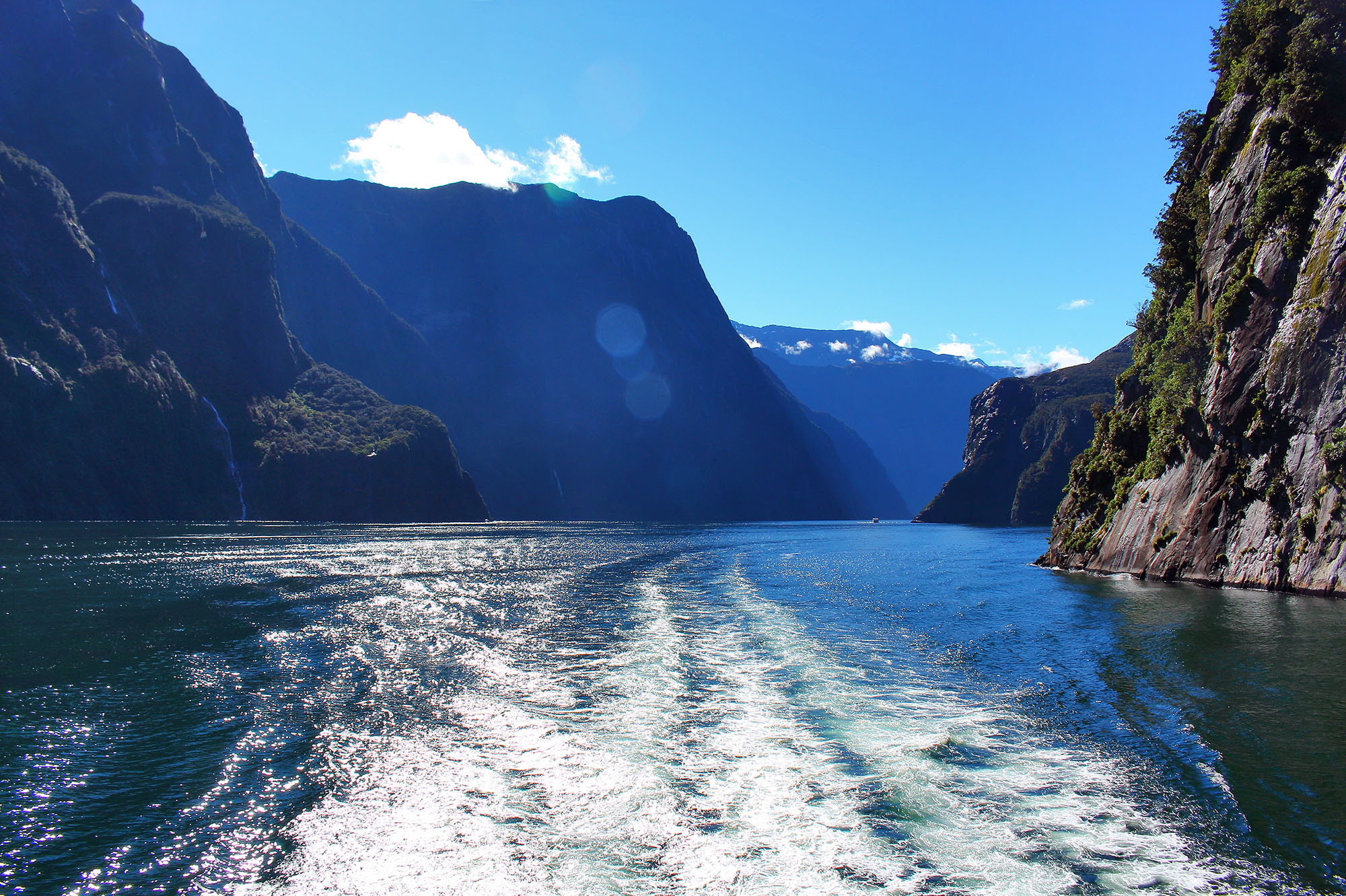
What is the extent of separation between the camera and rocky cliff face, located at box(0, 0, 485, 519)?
111 metres

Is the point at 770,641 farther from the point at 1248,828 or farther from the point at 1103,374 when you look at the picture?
the point at 1103,374

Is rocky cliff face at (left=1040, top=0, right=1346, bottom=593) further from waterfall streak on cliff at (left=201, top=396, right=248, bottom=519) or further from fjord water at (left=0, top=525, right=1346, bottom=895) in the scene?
waterfall streak on cliff at (left=201, top=396, right=248, bottom=519)

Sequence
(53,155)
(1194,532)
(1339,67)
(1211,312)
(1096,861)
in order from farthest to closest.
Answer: (53,155), (1211,312), (1194,532), (1339,67), (1096,861)

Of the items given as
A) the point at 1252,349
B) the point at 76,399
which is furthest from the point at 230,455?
the point at 1252,349

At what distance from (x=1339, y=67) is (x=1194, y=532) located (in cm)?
2192

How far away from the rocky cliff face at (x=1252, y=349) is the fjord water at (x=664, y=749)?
17.5 ft

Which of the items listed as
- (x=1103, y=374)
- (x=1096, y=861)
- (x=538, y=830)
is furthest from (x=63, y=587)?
(x=1103, y=374)

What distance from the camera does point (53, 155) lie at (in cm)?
15225

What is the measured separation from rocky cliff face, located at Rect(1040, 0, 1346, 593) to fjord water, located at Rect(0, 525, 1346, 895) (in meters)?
5.33

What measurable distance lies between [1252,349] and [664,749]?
3638 cm

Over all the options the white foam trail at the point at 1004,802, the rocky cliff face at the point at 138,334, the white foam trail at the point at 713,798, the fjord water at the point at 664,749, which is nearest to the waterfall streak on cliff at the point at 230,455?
the rocky cliff face at the point at 138,334

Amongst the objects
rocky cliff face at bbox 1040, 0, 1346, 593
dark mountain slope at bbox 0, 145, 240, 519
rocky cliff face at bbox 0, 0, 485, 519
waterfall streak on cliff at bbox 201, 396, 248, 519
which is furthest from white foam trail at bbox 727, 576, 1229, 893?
waterfall streak on cliff at bbox 201, 396, 248, 519

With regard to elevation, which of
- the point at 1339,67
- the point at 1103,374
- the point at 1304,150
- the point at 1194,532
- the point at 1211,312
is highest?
the point at 1103,374

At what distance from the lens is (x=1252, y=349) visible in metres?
34.1
